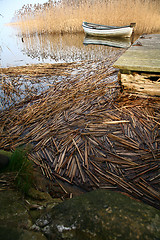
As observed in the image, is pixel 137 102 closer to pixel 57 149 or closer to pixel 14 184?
pixel 57 149

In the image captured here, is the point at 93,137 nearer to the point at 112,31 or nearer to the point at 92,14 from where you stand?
the point at 112,31

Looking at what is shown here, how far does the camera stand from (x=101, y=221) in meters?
0.82

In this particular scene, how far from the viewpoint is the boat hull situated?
11.2 meters

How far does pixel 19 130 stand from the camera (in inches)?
110

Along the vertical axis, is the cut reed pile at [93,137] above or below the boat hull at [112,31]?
below

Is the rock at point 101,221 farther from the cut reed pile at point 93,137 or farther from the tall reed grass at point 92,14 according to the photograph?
the tall reed grass at point 92,14

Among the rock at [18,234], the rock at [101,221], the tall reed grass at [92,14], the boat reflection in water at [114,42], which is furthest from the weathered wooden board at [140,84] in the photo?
the tall reed grass at [92,14]

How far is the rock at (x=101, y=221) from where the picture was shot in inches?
29.9

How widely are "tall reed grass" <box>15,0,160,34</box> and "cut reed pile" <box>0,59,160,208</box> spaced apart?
37.8ft

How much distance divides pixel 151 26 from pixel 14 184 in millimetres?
14405

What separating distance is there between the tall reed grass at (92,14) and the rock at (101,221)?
14221 mm

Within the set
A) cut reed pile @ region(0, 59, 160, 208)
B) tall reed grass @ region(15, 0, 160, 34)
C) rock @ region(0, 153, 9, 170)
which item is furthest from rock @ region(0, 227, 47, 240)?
tall reed grass @ region(15, 0, 160, 34)

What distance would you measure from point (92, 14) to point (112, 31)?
402 cm

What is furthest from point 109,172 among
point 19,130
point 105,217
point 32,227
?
point 19,130
